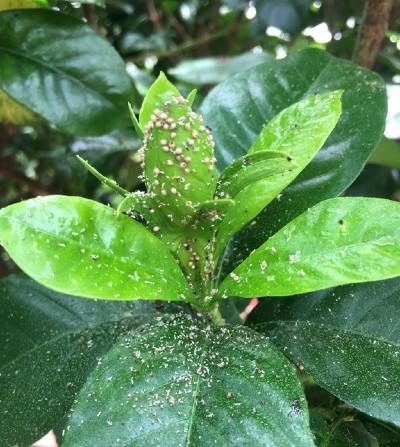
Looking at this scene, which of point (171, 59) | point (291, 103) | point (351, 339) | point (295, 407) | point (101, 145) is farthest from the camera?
point (171, 59)

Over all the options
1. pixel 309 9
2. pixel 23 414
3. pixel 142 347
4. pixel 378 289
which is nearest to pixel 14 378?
pixel 23 414

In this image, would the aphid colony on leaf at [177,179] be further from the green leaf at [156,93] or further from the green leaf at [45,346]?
the green leaf at [45,346]

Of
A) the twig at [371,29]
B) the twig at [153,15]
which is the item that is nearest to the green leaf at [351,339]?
the twig at [371,29]

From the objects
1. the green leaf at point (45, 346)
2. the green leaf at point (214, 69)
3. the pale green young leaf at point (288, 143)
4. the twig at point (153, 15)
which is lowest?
the green leaf at point (45, 346)

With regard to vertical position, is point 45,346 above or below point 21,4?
below

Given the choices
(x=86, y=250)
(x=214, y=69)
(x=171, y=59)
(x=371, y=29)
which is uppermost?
(x=371, y=29)

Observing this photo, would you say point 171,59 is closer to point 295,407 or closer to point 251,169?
point 251,169

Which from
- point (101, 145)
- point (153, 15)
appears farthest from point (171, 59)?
point (101, 145)

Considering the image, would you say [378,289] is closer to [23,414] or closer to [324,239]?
[324,239]
